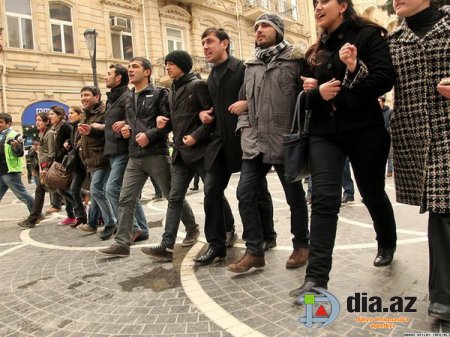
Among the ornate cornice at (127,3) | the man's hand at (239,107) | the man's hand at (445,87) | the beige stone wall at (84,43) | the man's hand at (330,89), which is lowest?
the man's hand at (445,87)

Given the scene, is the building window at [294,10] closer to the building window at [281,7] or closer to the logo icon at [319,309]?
the building window at [281,7]

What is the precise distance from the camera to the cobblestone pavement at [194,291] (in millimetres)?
2611

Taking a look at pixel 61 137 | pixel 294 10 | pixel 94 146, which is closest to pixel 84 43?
pixel 61 137

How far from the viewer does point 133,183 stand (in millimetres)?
4641

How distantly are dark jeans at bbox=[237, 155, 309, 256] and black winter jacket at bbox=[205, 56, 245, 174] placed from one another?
236mm

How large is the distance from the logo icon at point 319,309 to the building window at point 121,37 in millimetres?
19559

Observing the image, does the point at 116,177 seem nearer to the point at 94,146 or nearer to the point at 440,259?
the point at 94,146

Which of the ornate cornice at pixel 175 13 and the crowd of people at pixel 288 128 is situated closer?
the crowd of people at pixel 288 128

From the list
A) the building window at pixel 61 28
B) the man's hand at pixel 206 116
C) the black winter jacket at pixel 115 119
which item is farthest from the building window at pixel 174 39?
the man's hand at pixel 206 116

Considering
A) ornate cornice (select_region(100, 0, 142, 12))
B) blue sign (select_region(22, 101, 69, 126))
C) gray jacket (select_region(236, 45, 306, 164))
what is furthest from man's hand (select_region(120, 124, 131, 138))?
ornate cornice (select_region(100, 0, 142, 12))

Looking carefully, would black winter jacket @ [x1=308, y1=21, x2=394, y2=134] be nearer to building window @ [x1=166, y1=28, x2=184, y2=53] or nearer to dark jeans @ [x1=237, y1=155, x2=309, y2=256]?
dark jeans @ [x1=237, y1=155, x2=309, y2=256]

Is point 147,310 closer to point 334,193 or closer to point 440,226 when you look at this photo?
point 334,193

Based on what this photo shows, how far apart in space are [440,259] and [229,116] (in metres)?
2.21

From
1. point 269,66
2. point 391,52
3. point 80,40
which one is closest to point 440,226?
point 391,52
